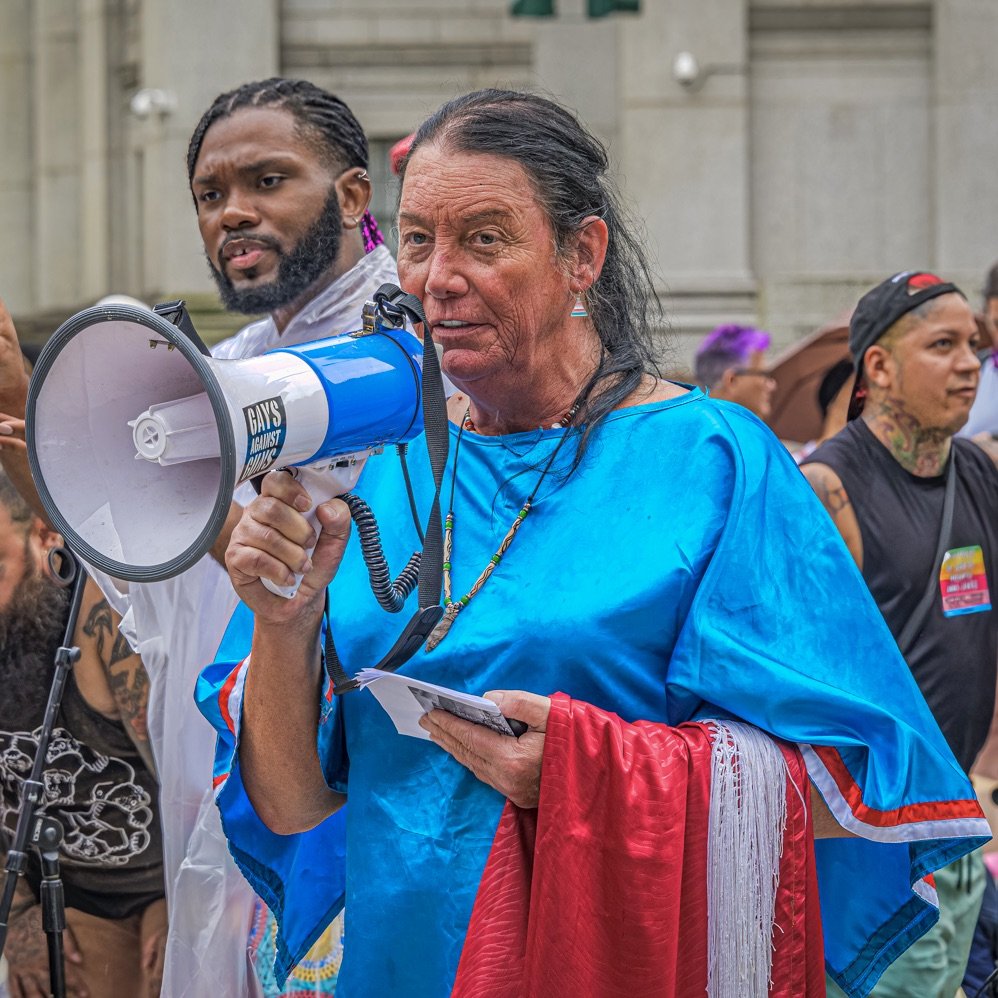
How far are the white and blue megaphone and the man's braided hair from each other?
1459mm

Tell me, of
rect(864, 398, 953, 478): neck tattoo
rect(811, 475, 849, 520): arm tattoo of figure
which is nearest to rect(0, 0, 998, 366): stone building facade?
rect(864, 398, 953, 478): neck tattoo

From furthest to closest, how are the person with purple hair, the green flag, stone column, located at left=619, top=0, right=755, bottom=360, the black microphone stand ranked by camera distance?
stone column, located at left=619, top=0, right=755, bottom=360 < the green flag < the person with purple hair < the black microphone stand

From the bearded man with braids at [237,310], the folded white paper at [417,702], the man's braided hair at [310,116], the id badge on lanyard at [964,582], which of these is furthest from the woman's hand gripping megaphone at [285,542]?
the id badge on lanyard at [964,582]

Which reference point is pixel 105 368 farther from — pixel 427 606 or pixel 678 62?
pixel 678 62

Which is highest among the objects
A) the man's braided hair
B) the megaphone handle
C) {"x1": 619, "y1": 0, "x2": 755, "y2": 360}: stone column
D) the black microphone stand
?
{"x1": 619, "y1": 0, "x2": 755, "y2": 360}: stone column

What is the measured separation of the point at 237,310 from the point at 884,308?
2.01 meters

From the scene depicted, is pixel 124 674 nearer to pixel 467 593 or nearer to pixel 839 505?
pixel 467 593

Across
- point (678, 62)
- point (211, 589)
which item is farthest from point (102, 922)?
point (678, 62)

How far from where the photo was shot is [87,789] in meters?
3.30

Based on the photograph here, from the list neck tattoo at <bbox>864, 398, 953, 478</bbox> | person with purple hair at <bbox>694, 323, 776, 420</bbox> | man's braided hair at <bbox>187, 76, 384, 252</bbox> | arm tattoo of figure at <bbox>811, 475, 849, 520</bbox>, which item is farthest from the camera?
person with purple hair at <bbox>694, 323, 776, 420</bbox>

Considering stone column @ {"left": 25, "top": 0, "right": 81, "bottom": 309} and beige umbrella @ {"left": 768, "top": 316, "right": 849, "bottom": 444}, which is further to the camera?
stone column @ {"left": 25, "top": 0, "right": 81, "bottom": 309}

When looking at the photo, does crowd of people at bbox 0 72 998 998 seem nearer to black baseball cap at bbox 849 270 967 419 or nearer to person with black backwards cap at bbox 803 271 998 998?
person with black backwards cap at bbox 803 271 998 998

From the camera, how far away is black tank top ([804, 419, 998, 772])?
12.9 ft

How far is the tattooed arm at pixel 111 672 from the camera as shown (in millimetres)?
3316
